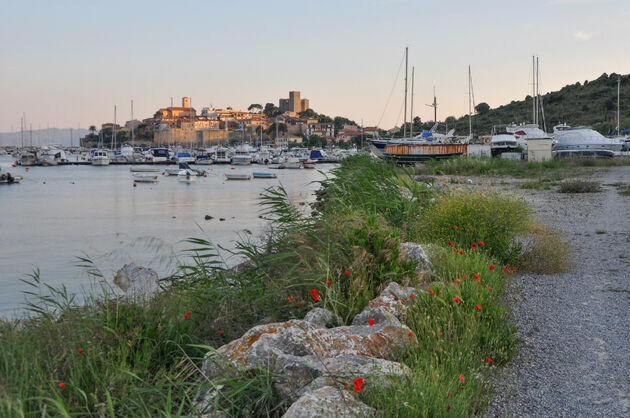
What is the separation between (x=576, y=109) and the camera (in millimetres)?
65812

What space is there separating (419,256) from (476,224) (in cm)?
221

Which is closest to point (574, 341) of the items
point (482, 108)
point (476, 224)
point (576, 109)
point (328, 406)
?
point (328, 406)

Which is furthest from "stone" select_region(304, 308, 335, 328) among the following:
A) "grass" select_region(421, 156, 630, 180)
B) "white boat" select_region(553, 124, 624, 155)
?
"white boat" select_region(553, 124, 624, 155)

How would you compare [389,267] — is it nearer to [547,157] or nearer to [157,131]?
[547,157]

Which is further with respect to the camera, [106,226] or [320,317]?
[106,226]

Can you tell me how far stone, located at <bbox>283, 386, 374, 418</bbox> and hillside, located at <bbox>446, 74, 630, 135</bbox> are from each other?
54.7 meters

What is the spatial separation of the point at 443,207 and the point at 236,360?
17.5 feet

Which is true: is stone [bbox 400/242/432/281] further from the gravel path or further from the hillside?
the hillside

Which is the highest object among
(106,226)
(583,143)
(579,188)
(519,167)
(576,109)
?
(576,109)

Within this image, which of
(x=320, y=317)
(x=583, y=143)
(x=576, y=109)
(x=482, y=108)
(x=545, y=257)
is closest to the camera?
(x=320, y=317)

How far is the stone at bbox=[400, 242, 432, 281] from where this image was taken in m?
5.53

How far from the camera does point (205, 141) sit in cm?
17112

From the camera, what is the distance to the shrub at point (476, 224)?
7531mm

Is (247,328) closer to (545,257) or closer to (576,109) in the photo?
(545,257)
